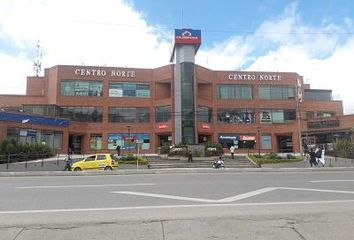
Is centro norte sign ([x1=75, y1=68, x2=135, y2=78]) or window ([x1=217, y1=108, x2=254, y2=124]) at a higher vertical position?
centro norte sign ([x1=75, y1=68, x2=135, y2=78])

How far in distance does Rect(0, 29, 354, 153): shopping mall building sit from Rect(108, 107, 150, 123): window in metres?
0.15

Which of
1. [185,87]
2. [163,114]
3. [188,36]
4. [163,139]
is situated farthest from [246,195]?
[188,36]

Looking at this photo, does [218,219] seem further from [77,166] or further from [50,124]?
[50,124]

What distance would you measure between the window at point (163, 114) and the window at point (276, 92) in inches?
603

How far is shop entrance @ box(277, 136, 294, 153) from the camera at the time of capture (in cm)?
6812

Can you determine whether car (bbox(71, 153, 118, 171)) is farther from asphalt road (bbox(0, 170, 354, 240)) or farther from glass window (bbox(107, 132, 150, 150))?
glass window (bbox(107, 132, 150, 150))

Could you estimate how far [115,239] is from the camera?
6859mm

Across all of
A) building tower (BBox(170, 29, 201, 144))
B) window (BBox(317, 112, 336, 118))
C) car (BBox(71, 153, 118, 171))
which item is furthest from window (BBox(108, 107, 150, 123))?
car (BBox(71, 153, 118, 171))

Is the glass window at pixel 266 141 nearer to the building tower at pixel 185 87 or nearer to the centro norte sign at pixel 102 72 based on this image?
the building tower at pixel 185 87

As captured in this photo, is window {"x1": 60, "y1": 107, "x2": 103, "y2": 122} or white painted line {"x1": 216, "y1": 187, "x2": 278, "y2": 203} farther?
window {"x1": 60, "y1": 107, "x2": 103, "y2": 122}

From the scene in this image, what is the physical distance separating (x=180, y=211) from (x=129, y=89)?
188ft

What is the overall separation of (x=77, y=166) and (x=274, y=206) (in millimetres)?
25880

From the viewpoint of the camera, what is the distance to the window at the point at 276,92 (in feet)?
228

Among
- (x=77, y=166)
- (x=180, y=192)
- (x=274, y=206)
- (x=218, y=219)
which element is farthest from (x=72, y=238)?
(x=77, y=166)
